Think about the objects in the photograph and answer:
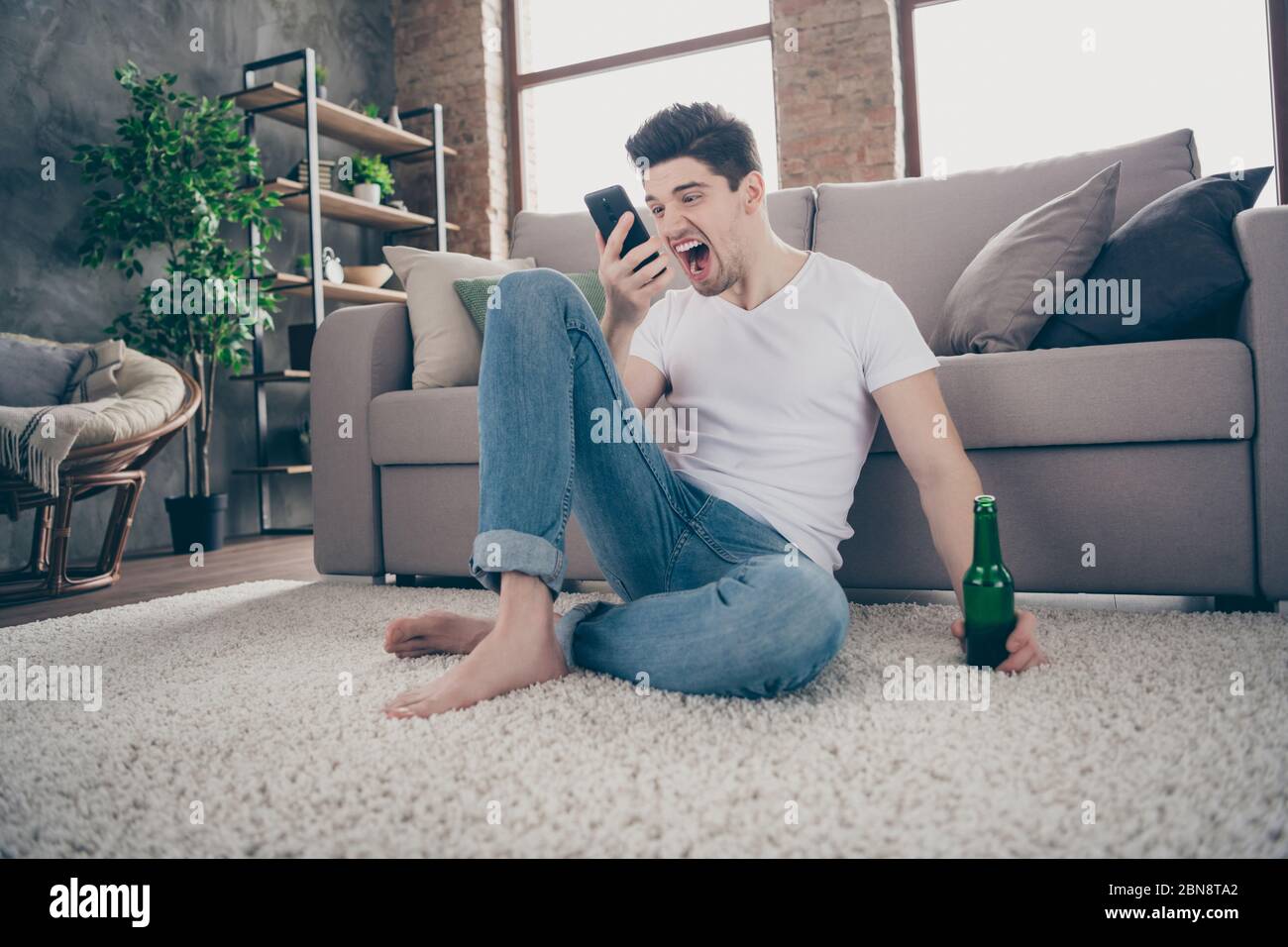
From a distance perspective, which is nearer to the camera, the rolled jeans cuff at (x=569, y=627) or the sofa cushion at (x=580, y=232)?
the rolled jeans cuff at (x=569, y=627)

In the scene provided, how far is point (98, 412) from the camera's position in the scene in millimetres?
2258

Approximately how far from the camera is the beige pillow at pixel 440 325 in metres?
2.17

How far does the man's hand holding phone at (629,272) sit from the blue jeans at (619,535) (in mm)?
123

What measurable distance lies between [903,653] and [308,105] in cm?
356

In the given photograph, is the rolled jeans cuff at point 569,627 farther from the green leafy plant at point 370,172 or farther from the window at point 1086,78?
the green leafy plant at point 370,172

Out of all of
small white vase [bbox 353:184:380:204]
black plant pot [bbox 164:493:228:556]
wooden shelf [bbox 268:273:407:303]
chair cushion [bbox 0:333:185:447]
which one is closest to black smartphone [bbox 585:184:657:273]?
chair cushion [bbox 0:333:185:447]

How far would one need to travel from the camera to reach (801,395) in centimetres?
117

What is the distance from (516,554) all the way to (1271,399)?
49.1 inches

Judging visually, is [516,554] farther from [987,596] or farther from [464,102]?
[464,102]

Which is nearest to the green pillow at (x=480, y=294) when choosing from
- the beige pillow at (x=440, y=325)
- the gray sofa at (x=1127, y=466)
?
the beige pillow at (x=440, y=325)

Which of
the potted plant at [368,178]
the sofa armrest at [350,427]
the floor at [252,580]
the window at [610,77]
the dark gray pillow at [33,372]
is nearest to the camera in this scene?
the floor at [252,580]

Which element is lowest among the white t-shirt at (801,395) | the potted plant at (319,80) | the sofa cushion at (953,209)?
the white t-shirt at (801,395)

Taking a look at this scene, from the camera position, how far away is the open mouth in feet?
4.02
